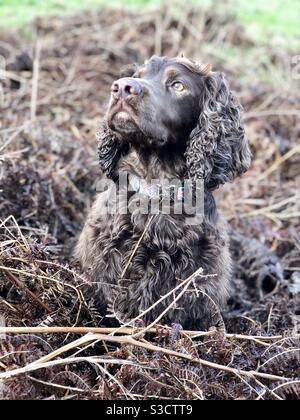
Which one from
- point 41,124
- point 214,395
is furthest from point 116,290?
point 41,124

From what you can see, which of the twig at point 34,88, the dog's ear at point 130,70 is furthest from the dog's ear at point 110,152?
the twig at point 34,88

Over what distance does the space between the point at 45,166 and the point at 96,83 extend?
2835 millimetres

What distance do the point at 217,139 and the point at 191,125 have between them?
0.62 feet

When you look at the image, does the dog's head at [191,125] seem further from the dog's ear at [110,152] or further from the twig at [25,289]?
the twig at [25,289]

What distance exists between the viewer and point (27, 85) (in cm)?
779

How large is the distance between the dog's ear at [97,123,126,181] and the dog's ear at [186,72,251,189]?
1.54 ft

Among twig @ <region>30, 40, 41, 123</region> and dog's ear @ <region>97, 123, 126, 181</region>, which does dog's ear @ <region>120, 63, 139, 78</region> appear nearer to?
dog's ear @ <region>97, 123, 126, 181</region>

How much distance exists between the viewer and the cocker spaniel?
425 cm

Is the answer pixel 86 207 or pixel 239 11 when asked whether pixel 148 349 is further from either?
pixel 239 11

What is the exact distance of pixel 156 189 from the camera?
4367 millimetres

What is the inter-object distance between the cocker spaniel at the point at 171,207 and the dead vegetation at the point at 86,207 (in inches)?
9.0

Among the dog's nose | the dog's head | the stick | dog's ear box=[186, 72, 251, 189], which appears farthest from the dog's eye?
the stick

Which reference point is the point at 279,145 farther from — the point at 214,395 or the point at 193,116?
the point at 214,395
